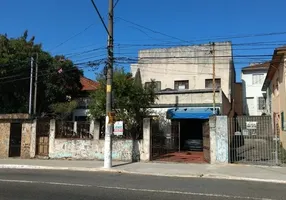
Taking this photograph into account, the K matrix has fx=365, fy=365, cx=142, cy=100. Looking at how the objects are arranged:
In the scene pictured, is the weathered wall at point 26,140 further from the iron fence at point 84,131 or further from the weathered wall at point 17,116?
the iron fence at point 84,131

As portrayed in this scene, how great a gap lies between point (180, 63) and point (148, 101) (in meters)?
14.8

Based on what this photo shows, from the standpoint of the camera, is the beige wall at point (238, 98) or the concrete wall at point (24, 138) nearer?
the concrete wall at point (24, 138)

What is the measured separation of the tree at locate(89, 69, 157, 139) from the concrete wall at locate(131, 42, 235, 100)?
13.1 m

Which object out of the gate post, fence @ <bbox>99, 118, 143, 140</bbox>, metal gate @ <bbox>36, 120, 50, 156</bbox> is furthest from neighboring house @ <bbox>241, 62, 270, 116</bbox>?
metal gate @ <bbox>36, 120, 50, 156</bbox>

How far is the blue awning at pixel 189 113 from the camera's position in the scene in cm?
2525

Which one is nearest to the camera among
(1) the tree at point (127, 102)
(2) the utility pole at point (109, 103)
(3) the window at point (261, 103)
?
(2) the utility pole at point (109, 103)

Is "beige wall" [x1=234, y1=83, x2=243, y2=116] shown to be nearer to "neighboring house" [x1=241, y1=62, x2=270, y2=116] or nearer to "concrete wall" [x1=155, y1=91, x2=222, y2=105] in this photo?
"neighboring house" [x1=241, y1=62, x2=270, y2=116]

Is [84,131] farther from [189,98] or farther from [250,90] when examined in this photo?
[250,90]

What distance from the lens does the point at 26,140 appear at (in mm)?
23281

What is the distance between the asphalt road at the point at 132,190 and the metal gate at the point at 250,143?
5.42 meters

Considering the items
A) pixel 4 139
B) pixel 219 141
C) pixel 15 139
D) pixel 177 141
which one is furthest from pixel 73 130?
pixel 219 141

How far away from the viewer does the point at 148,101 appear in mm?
23906

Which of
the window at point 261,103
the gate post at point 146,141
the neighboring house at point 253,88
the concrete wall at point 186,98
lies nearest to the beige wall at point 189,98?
the concrete wall at point 186,98

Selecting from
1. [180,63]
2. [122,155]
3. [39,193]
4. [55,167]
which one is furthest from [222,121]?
[180,63]
